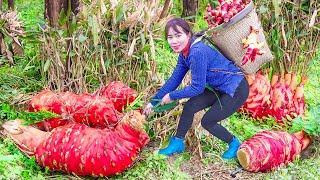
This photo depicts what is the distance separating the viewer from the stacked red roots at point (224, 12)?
2687 millimetres

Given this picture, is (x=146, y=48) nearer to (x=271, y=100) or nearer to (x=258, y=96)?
(x=258, y=96)

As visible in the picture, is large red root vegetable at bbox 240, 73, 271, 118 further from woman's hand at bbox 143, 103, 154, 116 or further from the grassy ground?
woman's hand at bbox 143, 103, 154, 116

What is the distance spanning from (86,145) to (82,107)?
0.30 meters

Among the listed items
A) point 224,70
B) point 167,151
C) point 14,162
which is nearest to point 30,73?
point 14,162

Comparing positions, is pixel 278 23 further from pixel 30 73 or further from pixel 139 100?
pixel 30 73

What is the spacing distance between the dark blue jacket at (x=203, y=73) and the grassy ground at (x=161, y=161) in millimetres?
422

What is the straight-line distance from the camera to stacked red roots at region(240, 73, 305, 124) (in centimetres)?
362

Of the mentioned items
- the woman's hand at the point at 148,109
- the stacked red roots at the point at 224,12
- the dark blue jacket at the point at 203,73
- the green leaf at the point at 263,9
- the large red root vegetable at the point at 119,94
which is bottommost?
the woman's hand at the point at 148,109

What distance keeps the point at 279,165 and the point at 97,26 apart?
149 cm

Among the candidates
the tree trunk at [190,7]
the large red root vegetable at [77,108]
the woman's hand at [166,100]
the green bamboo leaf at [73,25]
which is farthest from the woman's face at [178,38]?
the tree trunk at [190,7]

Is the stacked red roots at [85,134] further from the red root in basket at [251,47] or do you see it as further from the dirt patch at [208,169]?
the red root in basket at [251,47]

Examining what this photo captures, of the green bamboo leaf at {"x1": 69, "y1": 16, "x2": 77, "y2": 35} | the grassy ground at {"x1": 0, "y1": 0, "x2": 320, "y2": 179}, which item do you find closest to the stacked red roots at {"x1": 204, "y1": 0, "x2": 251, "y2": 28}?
the grassy ground at {"x1": 0, "y1": 0, "x2": 320, "y2": 179}

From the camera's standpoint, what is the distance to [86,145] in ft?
8.28

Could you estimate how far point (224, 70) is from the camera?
8.91 feet
